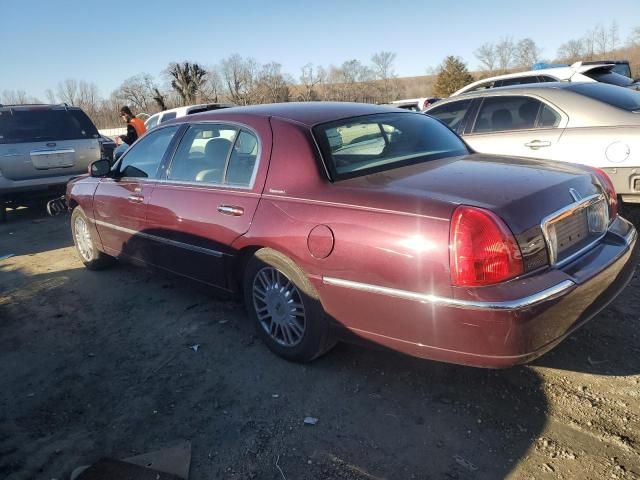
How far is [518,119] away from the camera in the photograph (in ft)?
18.2

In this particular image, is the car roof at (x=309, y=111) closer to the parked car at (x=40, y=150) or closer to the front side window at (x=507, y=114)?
the front side window at (x=507, y=114)

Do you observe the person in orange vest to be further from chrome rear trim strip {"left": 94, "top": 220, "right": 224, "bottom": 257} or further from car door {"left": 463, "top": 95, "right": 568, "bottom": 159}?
car door {"left": 463, "top": 95, "right": 568, "bottom": 159}

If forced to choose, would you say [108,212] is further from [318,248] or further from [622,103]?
[622,103]

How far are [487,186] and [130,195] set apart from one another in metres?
3.20

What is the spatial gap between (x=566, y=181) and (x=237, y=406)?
2235 mm

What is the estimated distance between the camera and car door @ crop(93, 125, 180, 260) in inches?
171

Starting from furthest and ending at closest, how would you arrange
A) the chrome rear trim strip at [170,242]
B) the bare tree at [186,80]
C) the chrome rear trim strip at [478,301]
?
the bare tree at [186,80] < the chrome rear trim strip at [170,242] < the chrome rear trim strip at [478,301]

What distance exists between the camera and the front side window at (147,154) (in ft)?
14.2

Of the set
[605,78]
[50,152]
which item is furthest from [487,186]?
[605,78]

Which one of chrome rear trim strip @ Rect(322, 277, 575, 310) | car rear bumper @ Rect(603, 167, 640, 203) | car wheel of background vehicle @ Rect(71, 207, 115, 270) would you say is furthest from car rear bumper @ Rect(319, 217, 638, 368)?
car wheel of background vehicle @ Rect(71, 207, 115, 270)

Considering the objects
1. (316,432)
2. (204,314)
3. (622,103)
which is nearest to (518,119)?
(622,103)

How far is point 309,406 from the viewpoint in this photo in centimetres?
282

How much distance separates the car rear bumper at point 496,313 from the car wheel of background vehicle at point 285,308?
32 cm

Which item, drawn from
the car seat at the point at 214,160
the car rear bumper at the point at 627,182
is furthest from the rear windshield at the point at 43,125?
the car rear bumper at the point at 627,182
